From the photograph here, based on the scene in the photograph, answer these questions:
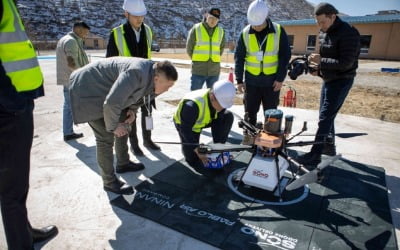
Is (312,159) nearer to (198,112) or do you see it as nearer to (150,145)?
(198,112)

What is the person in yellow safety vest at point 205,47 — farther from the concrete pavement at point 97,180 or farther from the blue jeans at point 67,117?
the blue jeans at point 67,117

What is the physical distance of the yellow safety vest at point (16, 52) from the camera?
1.66 m

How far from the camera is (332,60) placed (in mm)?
3379

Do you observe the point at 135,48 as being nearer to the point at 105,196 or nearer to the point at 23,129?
the point at 105,196

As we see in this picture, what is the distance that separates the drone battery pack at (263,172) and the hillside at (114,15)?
126 feet

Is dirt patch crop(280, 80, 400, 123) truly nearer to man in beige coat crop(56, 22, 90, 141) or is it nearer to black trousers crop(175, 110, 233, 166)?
black trousers crop(175, 110, 233, 166)

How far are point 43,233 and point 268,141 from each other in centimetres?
213

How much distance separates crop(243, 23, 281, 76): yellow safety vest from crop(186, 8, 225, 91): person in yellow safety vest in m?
0.94

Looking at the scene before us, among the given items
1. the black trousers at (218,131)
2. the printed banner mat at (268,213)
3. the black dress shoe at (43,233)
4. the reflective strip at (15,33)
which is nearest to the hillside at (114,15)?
the black trousers at (218,131)

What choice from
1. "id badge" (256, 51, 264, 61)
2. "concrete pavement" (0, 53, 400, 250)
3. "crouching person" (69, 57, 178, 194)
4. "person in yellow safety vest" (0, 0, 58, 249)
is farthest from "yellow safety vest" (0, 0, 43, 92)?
"id badge" (256, 51, 264, 61)

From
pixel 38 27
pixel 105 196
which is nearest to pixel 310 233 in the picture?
pixel 105 196

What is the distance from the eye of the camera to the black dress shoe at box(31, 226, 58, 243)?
90.5 inches

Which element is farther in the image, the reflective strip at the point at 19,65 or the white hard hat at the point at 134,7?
the white hard hat at the point at 134,7

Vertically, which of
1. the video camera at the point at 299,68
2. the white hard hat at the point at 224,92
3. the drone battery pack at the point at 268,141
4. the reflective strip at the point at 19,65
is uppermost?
the reflective strip at the point at 19,65
